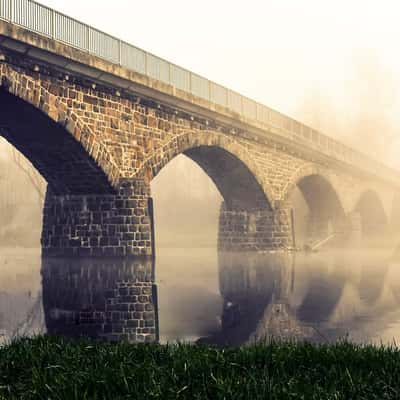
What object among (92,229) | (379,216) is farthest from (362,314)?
(379,216)

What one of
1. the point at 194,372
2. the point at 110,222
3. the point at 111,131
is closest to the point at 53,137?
the point at 111,131

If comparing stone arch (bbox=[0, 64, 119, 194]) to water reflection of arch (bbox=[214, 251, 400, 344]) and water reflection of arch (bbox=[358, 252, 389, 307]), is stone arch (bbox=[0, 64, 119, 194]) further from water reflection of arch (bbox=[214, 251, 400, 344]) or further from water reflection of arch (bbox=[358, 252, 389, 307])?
water reflection of arch (bbox=[358, 252, 389, 307])

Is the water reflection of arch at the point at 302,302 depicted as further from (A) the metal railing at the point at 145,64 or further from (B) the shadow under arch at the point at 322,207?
(B) the shadow under arch at the point at 322,207

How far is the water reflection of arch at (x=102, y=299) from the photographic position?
12.5 metres

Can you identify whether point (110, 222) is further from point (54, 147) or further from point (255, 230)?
point (255, 230)

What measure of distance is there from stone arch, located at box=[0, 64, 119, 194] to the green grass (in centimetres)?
1616

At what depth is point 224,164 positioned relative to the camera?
40.0 metres

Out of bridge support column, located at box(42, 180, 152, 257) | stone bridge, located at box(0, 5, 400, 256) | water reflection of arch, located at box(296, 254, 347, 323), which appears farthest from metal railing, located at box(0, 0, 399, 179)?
water reflection of arch, located at box(296, 254, 347, 323)

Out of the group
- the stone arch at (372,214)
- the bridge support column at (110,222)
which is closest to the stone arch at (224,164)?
the bridge support column at (110,222)

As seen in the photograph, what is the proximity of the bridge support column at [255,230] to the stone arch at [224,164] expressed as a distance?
2.43ft

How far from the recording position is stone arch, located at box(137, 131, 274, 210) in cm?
2997

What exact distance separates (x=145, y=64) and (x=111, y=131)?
4.36 metres

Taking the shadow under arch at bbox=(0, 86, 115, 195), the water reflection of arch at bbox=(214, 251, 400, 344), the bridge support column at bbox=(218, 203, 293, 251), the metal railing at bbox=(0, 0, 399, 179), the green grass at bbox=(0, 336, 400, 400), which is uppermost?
the metal railing at bbox=(0, 0, 399, 179)

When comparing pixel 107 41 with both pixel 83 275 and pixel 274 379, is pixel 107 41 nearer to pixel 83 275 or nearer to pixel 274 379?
pixel 83 275
